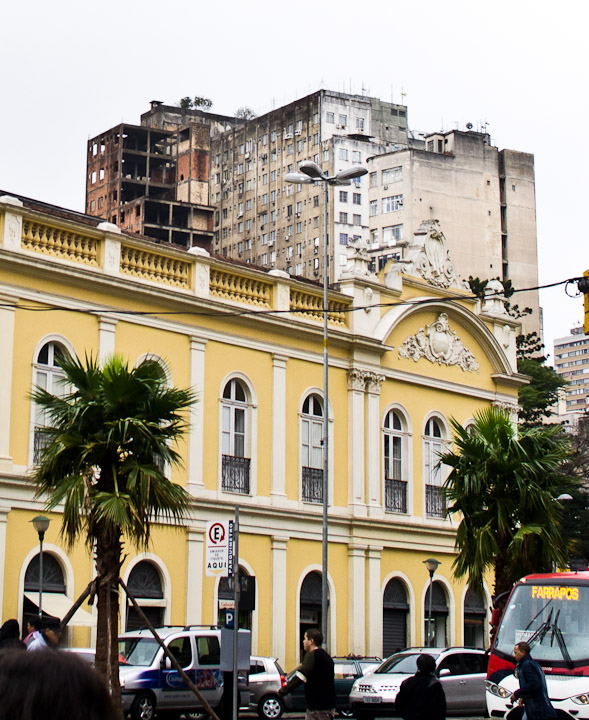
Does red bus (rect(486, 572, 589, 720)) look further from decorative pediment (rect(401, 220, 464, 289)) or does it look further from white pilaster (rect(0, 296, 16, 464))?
decorative pediment (rect(401, 220, 464, 289))

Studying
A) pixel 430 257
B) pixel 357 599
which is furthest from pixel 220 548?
pixel 430 257

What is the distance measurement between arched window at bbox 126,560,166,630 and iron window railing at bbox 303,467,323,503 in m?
5.44

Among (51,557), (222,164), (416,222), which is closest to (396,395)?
(51,557)

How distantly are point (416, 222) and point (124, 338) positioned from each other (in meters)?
69.5

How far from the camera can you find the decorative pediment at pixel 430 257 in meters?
36.9

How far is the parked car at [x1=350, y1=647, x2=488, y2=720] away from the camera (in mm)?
23469

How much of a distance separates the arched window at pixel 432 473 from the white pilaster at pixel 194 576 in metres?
8.56

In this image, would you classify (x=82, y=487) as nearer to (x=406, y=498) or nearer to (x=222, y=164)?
(x=406, y=498)

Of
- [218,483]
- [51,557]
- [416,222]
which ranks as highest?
[416,222]

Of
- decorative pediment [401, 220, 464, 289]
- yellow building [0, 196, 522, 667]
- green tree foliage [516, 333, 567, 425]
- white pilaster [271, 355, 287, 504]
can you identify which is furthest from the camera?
green tree foliage [516, 333, 567, 425]

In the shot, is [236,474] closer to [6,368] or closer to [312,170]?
[6,368]

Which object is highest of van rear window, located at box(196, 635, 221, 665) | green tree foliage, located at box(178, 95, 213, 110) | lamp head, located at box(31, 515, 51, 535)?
green tree foliage, located at box(178, 95, 213, 110)

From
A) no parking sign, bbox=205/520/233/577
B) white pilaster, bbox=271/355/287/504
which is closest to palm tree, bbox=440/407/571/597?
white pilaster, bbox=271/355/287/504

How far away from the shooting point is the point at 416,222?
96.2m
